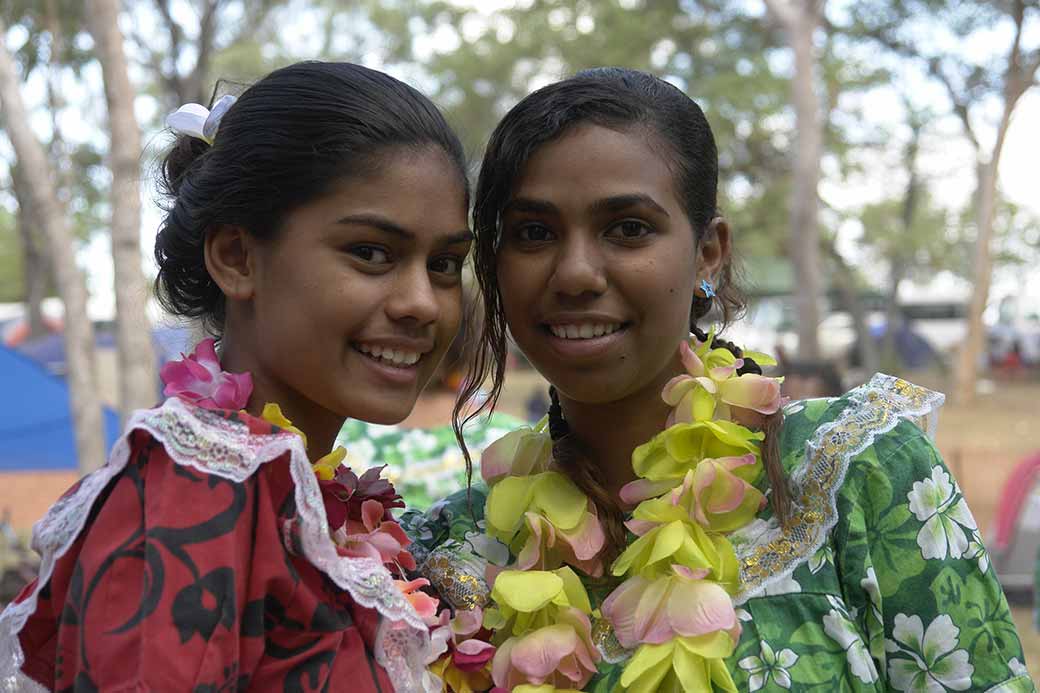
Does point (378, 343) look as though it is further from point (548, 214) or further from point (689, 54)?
point (689, 54)

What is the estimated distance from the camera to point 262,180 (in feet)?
5.76

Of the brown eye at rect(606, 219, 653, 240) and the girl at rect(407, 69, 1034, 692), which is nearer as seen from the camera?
the girl at rect(407, 69, 1034, 692)

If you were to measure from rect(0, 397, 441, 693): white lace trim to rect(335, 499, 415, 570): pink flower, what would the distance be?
6cm

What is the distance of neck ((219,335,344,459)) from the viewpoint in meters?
1.79

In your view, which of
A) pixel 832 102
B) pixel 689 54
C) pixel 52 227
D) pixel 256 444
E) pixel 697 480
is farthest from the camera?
pixel 832 102

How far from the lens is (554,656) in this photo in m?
1.84

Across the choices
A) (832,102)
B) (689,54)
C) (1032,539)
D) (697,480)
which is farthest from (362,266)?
(832,102)

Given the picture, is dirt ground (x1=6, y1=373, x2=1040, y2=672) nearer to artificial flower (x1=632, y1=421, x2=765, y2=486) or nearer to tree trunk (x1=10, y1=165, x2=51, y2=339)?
artificial flower (x1=632, y1=421, x2=765, y2=486)

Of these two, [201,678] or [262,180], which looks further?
[262,180]

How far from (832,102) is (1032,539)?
Answer: 41.0ft

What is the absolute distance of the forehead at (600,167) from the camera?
1.89 metres

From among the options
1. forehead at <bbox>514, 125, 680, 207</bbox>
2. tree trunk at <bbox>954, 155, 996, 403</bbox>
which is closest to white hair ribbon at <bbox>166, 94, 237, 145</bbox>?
forehead at <bbox>514, 125, 680, 207</bbox>

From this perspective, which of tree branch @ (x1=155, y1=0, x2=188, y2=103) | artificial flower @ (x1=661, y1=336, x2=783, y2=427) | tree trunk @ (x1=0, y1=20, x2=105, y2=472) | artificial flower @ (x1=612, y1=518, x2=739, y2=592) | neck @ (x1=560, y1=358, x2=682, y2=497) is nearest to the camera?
artificial flower @ (x1=612, y1=518, x2=739, y2=592)

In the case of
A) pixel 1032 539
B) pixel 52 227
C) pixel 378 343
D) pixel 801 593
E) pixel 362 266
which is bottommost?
pixel 1032 539
